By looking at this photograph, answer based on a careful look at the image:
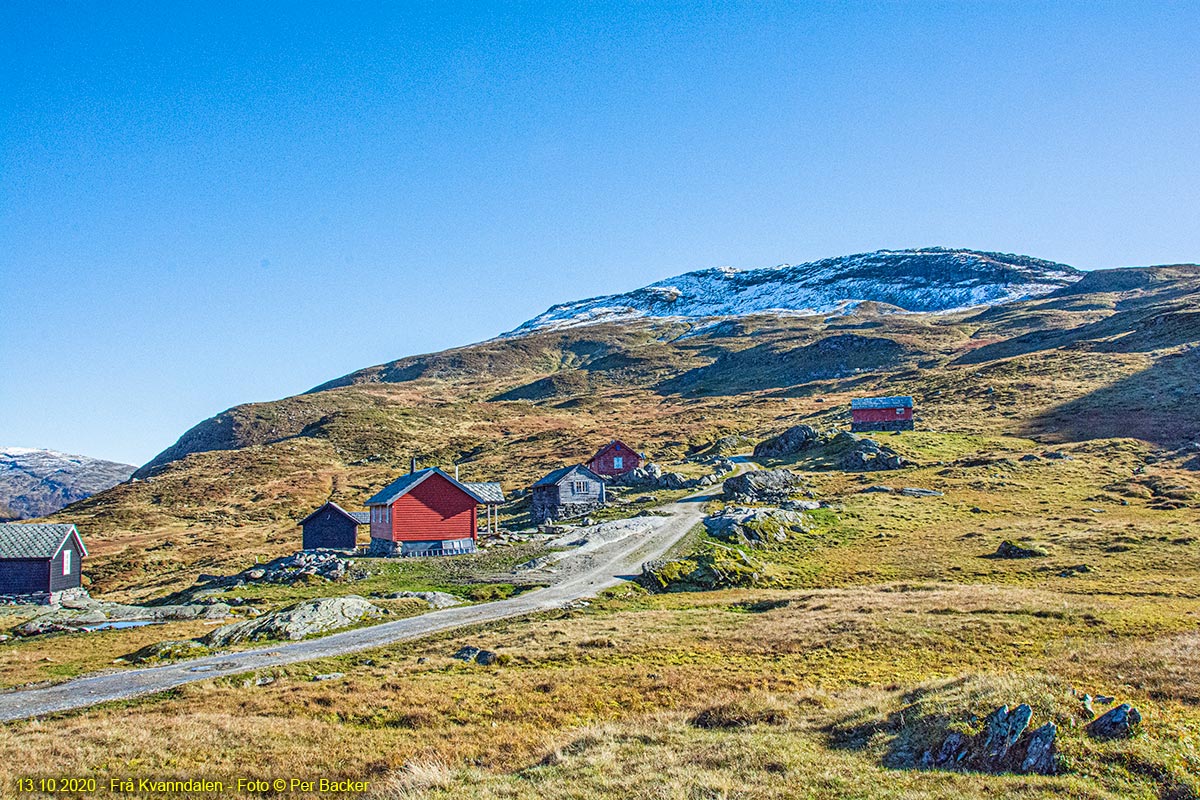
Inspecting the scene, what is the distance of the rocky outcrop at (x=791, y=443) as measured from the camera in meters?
94.2

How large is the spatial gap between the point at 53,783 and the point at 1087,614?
3412 centimetres

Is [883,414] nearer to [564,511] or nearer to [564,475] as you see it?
[564,475]

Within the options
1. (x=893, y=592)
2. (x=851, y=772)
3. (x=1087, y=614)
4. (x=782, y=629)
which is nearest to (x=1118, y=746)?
(x=851, y=772)

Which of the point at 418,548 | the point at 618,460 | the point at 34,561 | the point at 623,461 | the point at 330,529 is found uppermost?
the point at 618,460

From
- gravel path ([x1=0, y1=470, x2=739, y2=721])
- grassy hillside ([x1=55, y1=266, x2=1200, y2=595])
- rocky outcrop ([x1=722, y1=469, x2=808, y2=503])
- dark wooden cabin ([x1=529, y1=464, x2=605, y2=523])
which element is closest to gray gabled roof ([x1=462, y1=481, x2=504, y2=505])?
dark wooden cabin ([x1=529, y1=464, x2=605, y2=523])

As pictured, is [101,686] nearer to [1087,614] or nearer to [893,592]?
[893,592]

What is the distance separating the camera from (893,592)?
3772 cm

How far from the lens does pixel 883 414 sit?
99.9 metres

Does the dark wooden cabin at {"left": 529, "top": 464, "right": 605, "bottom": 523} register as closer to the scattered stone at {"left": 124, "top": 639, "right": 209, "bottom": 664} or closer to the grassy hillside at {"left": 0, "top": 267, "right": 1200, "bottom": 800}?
the grassy hillside at {"left": 0, "top": 267, "right": 1200, "bottom": 800}

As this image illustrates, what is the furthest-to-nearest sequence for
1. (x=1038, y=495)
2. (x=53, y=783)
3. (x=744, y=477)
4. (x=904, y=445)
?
1. (x=904, y=445)
2. (x=744, y=477)
3. (x=1038, y=495)
4. (x=53, y=783)

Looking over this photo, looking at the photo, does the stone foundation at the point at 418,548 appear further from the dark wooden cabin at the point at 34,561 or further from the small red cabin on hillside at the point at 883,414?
the small red cabin on hillside at the point at 883,414

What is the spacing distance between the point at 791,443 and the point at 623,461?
2229 centimetres

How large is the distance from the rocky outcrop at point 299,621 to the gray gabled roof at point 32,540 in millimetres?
27897

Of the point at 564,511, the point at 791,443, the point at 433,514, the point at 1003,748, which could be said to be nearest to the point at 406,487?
the point at 433,514
